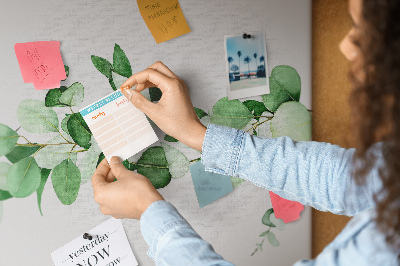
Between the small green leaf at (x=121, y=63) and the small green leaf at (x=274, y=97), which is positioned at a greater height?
the small green leaf at (x=121, y=63)

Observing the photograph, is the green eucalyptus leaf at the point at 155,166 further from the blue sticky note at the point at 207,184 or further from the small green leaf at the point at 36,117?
the small green leaf at the point at 36,117

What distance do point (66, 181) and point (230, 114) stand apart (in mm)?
364

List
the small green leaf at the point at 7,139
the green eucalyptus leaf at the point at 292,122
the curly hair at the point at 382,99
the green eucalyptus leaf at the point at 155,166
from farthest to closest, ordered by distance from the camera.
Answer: the green eucalyptus leaf at the point at 292,122 → the green eucalyptus leaf at the point at 155,166 → the small green leaf at the point at 7,139 → the curly hair at the point at 382,99

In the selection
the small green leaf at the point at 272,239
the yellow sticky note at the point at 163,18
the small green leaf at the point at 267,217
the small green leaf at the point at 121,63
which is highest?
the yellow sticky note at the point at 163,18

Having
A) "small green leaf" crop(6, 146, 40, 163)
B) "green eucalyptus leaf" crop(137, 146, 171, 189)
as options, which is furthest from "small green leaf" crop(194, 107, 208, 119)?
"small green leaf" crop(6, 146, 40, 163)

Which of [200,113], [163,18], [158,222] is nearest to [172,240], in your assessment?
[158,222]

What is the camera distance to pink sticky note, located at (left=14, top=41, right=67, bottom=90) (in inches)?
22.0

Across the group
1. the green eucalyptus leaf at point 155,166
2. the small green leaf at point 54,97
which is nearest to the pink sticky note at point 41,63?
the small green leaf at point 54,97

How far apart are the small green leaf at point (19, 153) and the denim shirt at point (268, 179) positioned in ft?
0.81

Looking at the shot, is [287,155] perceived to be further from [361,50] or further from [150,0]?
[150,0]

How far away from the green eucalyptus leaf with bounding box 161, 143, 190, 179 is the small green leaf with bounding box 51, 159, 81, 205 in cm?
18

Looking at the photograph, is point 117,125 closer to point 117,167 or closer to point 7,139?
point 117,167

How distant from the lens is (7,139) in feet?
1.87

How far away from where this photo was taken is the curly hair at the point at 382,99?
1.16ft
